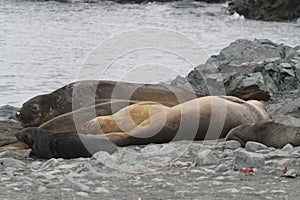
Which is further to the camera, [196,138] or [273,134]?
[196,138]

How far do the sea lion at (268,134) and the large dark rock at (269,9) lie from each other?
88.1 feet

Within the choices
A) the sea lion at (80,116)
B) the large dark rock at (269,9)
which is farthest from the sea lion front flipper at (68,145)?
the large dark rock at (269,9)

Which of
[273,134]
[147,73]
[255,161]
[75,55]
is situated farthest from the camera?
[75,55]

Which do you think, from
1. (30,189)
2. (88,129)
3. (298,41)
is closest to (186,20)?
(298,41)

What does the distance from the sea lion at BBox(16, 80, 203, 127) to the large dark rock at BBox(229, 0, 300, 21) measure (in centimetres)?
2502

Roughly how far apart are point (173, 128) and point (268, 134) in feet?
2.97

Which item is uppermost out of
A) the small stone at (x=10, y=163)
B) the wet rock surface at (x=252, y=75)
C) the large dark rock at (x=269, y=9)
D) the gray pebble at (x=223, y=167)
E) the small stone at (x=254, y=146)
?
the gray pebble at (x=223, y=167)

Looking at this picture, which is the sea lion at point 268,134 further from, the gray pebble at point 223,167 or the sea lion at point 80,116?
the sea lion at point 80,116

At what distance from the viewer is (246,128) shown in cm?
655

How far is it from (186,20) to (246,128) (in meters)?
25.9

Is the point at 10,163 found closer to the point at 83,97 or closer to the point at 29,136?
the point at 29,136

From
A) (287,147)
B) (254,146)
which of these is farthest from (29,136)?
(287,147)

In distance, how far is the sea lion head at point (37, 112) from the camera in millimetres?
8102

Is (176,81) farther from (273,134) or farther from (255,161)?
(255,161)
